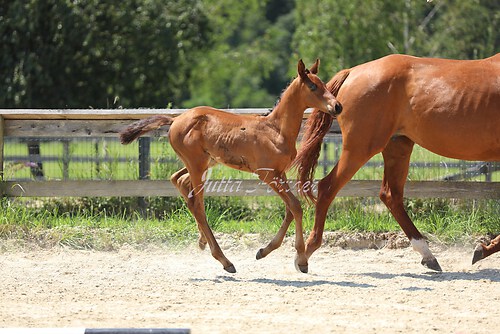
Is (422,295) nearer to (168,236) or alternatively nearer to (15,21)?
(168,236)

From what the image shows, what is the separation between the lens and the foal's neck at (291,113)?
702 centimetres

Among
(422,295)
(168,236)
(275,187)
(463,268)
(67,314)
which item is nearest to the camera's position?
(67,314)

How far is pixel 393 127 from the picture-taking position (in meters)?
7.37

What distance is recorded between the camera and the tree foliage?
65.9 ft

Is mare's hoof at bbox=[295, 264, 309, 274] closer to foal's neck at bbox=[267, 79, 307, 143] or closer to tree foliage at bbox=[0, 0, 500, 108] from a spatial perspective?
foal's neck at bbox=[267, 79, 307, 143]

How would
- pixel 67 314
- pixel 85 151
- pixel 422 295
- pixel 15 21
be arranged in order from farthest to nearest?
1. pixel 15 21
2. pixel 85 151
3. pixel 422 295
4. pixel 67 314

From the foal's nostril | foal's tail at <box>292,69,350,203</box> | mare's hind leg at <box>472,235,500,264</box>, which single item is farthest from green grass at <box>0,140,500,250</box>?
the foal's nostril

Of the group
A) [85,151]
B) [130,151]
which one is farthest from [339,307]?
[85,151]

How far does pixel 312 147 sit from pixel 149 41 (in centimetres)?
1547

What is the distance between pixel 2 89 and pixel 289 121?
14.6 m

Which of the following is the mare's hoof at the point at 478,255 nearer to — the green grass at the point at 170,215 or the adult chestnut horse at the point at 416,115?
the adult chestnut horse at the point at 416,115

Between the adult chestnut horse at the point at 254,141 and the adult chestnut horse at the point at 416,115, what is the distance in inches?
18.4

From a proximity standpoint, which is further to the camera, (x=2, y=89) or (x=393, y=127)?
(x=2, y=89)

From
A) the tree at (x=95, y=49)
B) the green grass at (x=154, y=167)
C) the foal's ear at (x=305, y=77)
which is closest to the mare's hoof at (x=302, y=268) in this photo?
the foal's ear at (x=305, y=77)
